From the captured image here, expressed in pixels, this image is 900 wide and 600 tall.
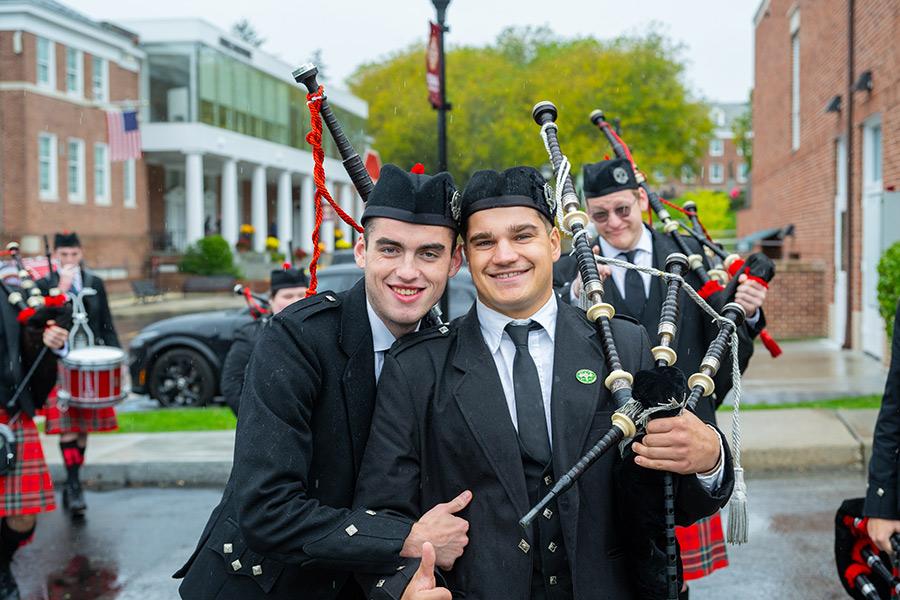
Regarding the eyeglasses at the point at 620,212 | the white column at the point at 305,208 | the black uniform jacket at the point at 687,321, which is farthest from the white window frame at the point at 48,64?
the eyeglasses at the point at 620,212

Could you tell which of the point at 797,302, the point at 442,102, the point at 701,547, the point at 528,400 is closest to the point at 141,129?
the point at 797,302

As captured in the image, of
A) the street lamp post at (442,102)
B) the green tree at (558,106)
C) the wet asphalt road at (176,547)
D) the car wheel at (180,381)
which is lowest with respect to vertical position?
the wet asphalt road at (176,547)

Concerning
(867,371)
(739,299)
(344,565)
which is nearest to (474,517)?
(344,565)

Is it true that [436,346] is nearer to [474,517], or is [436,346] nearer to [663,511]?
[474,517]

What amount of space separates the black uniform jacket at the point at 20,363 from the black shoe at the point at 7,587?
90cm

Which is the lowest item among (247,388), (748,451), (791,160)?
(748,451)

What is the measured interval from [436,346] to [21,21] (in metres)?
30.6

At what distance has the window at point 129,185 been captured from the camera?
3538 centimetres

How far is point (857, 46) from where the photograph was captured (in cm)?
1377

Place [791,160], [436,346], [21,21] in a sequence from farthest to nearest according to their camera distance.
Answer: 1. [21,21]
2. [791,160]
3. [436,346]

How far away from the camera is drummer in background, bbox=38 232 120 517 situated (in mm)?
7148

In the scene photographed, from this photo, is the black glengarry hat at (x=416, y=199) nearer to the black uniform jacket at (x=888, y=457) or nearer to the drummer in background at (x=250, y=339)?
the black uniform jacket at (x=888, y=457)

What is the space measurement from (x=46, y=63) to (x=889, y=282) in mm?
27643

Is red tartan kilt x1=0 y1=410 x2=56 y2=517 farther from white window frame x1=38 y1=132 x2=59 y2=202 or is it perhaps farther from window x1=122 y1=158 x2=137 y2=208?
window x1=122 y1=158 x2=137 y2=208
